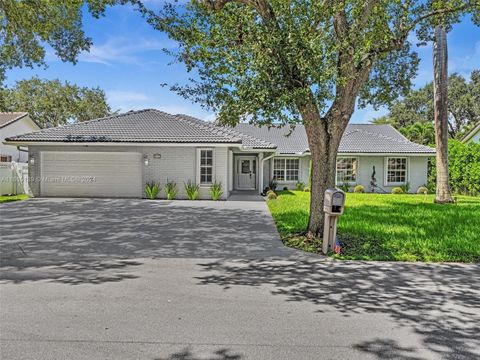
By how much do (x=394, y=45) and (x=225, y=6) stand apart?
4.17m

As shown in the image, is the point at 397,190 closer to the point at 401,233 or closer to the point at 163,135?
the point at 401,233

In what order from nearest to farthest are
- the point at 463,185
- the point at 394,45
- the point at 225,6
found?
1. the point at 394,45
2. the point at 225,6
3. the point at 463,185

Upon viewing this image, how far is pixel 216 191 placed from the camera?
54.6 feet

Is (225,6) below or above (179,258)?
above

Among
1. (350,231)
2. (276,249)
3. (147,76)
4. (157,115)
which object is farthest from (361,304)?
(157,115)

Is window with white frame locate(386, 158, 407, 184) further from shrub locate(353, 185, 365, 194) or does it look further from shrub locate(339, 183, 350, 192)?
shrub locate(339, 183, 350, 192)

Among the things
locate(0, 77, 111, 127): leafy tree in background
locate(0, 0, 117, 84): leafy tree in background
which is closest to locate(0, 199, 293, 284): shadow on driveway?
locate(0, 0, 117, 84): leafy tree in background

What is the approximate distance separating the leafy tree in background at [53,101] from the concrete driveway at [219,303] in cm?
3537

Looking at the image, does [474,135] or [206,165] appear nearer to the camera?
[206,165]

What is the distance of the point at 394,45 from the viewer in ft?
26.0

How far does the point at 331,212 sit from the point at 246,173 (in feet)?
55.4

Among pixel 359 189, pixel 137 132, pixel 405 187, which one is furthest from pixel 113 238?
pixel 405 187

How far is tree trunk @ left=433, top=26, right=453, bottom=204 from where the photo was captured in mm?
15359

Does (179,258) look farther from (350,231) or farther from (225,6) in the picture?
(225,6)
